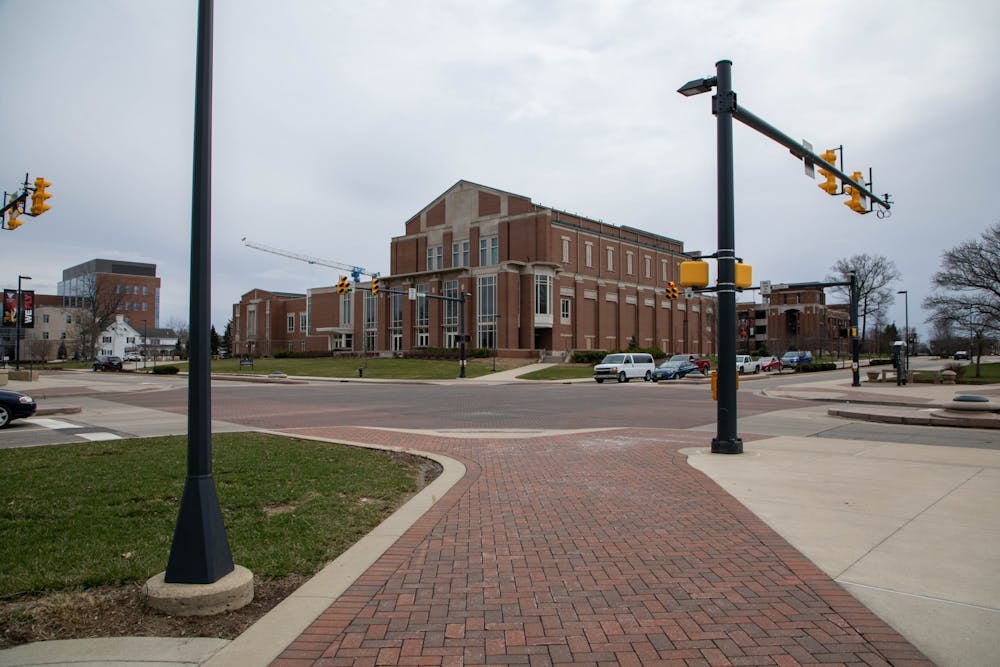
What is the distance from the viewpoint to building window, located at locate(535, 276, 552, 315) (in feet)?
205

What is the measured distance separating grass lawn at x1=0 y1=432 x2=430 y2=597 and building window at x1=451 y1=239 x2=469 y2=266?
196 ft

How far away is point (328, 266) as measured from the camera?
115 metres

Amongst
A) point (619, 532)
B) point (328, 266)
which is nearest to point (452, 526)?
point (619, 532)

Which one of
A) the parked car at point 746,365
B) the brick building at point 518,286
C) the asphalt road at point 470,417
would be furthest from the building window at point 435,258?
the asphalt road at point 470,417

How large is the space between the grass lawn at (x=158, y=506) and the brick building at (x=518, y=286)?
45744 mm

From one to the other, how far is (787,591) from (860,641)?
2.54 ft

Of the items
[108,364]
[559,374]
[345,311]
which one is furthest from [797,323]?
[108,364]

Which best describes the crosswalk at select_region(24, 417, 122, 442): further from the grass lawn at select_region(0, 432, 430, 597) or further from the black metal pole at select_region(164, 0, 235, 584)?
the black metal pole at select_region(164, 0, 235, 584)

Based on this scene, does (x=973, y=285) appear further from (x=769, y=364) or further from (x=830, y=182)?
(x=830, y=182)

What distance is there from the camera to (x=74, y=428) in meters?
14.8

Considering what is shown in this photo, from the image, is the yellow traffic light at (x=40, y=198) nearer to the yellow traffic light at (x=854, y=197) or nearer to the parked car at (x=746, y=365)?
the yellow traffic light at (x=854, y=197)

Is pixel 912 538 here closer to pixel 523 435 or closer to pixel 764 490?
pixel 764 490

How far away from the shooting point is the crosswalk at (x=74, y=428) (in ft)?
42.9

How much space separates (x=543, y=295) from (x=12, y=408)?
5051cm
